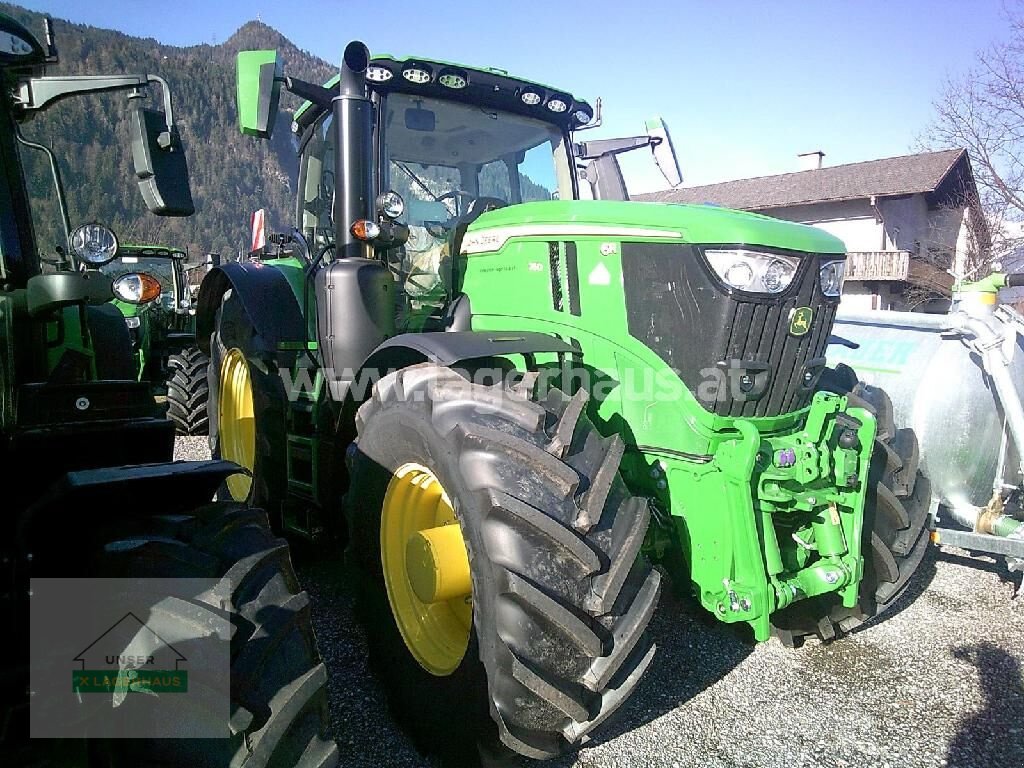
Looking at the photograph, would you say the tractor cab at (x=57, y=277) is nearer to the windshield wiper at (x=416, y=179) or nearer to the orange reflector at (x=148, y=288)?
the orange reflector at (x=148, y=288)

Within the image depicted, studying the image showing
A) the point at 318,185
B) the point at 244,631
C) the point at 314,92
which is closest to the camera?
the point at 244,631

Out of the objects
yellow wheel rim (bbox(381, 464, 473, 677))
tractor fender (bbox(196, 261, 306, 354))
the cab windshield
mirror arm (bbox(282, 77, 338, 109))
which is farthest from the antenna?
yellow wheel rim (bbox(381, 464, 473, 677))

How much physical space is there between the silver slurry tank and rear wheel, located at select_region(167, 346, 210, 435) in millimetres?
6202

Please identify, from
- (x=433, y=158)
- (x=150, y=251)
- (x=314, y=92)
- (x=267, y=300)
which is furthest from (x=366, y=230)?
(x=150, y=251)

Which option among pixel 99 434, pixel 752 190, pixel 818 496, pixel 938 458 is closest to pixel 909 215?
pixel 752 190

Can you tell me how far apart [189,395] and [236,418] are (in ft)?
9.72

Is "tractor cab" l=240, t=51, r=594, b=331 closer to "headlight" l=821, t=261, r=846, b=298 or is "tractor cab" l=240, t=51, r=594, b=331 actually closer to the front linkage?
the front linkage

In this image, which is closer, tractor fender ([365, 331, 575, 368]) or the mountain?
tractor fender ([365, 331, 575, 368])

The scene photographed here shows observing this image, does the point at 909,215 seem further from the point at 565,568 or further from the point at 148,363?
the point at 565,568

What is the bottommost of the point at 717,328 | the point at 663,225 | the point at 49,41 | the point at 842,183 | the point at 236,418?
the point at 236,418

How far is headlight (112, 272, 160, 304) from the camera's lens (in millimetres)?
2523

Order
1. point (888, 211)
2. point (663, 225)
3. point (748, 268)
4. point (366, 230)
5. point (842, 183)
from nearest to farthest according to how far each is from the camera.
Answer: point (748, 268)
point (663, 225)
point (366, 230)
point (888, 211)
point (842, 183)

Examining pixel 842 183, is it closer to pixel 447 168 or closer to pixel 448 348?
pixel 447 168

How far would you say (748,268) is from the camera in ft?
9.32
